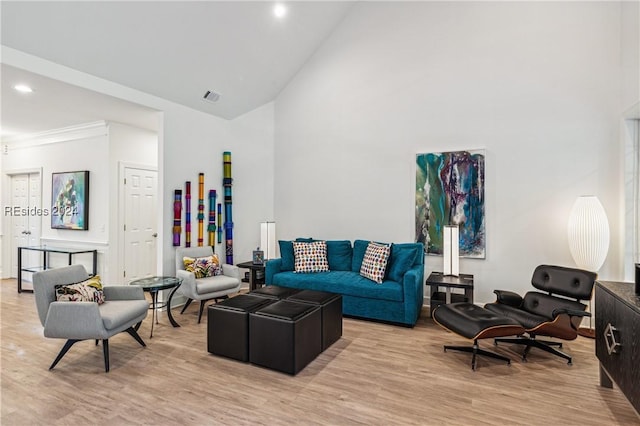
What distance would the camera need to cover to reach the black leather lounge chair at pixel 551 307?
2.86 meters

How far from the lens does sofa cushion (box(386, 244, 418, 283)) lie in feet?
13.4

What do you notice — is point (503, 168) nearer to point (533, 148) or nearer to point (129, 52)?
point (533, 148)

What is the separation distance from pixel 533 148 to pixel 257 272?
12.9 feet

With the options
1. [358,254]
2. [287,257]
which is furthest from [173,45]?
[358,254]

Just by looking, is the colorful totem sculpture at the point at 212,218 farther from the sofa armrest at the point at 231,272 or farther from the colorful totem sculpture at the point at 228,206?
the sofa armrest at the point at 231,272

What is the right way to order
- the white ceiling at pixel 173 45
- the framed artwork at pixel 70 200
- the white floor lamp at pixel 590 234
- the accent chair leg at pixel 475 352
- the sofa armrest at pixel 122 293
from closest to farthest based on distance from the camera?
the accent chair leg at pixel 475 352, the white ceiling at pixel 173 45, the sofa armrest at pixel 122 293, the white floor lamp at pixel 590 234, the framed artwork at pixel 70 200

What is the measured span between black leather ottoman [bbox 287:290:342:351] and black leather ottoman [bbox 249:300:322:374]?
0.17 meters

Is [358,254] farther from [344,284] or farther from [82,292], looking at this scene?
[82,292]

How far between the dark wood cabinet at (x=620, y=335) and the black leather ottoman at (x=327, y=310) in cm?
208

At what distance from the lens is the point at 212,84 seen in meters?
4.72

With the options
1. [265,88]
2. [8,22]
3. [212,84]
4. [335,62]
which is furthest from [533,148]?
[8,22]

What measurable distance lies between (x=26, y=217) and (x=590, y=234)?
882cm

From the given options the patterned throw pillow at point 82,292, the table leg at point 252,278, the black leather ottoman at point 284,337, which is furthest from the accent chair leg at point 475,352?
the patterned throw pillow at point 82,292

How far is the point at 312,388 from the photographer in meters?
2.54
